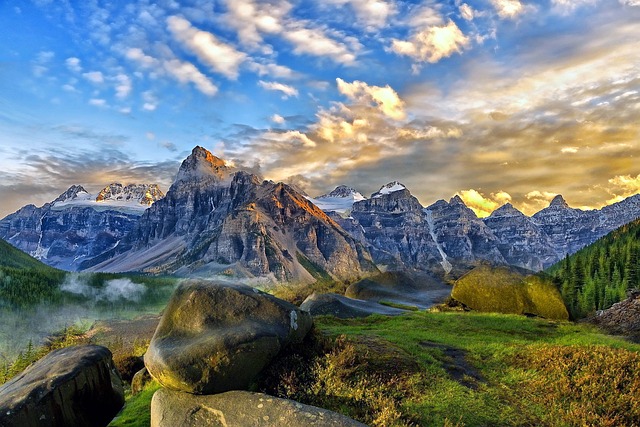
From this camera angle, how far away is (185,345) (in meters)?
14.0

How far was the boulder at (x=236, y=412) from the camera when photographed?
11586 mm

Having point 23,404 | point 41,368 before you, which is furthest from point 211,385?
point 41,368

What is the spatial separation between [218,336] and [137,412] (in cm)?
552

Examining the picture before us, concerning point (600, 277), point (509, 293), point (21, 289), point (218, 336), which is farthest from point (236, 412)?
point (21, 289)

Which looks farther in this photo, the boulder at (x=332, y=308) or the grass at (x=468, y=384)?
the boulder at (x=332, y=308)

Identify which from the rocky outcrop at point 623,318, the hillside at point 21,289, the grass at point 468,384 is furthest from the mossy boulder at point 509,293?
the hillside at point 21,289

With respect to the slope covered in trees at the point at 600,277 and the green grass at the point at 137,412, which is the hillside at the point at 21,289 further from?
the slope covered in trees at the point at 600,277

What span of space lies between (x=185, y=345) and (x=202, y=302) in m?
1.83

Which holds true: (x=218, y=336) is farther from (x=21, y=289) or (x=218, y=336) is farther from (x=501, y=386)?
(x=21, y=289)

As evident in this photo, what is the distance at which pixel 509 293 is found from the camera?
126 feet

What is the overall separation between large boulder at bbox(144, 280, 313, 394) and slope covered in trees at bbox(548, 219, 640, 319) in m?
32.7

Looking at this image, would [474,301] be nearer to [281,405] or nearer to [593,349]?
[593,349]

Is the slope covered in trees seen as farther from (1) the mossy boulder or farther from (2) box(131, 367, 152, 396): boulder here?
(2) box(131, 367, 152, 396): boulder

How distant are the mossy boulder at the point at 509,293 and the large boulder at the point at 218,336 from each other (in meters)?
27.2
